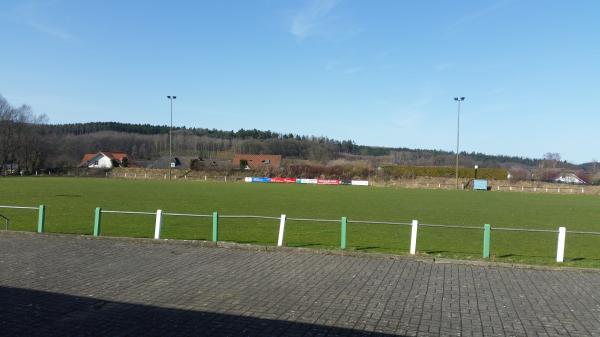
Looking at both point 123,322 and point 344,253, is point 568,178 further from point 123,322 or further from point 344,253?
point 123,322

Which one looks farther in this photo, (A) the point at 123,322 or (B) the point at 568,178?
(B) the point at 568,178

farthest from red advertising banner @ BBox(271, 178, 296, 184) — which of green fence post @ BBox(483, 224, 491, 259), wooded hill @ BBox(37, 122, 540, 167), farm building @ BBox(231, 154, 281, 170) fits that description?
green fence post @ BBox(483, 224, 491, 259)

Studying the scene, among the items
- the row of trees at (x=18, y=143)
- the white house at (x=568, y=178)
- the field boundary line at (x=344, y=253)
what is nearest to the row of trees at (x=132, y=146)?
the row of trees at (x=18, y=143)

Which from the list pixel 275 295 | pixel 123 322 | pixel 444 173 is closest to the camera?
pixel 123 322

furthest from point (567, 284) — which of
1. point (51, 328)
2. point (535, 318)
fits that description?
point (51, 328)

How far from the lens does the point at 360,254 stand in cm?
1190

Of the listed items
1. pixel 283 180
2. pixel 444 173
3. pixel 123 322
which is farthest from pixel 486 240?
pixel 444 173

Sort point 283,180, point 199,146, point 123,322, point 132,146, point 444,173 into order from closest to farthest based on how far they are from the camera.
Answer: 1. point 123,322
2. point 283,180
3. point 444,173
4. point 132,146
5. point 199,146

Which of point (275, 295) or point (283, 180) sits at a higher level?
point (275, 295)

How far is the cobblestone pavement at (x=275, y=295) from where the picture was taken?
6.30m

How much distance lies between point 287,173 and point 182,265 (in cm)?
8653

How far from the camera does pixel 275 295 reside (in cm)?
795

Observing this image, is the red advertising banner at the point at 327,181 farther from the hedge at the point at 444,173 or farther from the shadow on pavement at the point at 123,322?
the shadow on pavement at the point at 123,322

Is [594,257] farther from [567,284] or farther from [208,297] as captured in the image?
[208,297]
